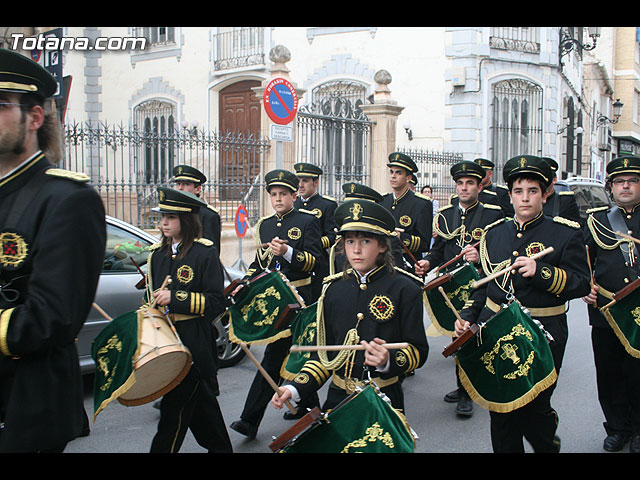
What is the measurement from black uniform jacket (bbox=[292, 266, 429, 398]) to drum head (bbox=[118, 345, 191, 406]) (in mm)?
822

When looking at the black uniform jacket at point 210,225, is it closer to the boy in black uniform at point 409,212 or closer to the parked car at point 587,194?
the boy in black uniform at point 409,212

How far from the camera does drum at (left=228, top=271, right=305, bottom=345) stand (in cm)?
548

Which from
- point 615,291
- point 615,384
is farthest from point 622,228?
point 615,384

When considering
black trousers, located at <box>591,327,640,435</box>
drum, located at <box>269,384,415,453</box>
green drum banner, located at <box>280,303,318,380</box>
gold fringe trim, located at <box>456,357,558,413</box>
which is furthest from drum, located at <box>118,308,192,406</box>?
black trousers, located at <box>591,327,640,435</box>

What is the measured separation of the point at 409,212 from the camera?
7195 mm

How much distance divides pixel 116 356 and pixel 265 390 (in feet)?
5.50

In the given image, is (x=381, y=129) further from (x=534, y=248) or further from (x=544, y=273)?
(x=544, y=273)

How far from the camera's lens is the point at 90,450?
5020 mm

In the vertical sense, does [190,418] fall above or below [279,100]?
below

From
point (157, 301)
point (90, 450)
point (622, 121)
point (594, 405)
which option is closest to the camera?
point (157, 301)

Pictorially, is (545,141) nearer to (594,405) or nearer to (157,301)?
(594,405)

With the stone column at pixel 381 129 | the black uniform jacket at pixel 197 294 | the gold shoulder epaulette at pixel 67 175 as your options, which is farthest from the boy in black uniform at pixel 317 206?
the stone column at pixel 381 129

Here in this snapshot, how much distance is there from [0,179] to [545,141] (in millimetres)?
20811

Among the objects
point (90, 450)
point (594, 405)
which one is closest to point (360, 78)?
point (594, 405)
